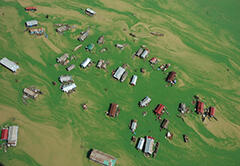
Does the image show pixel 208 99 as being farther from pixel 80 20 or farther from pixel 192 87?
pixel 80 20

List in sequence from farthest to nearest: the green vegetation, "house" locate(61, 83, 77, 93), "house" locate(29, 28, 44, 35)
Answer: "house" locate(29, 28, 44, 35) < "house" locate(61, 83, 77, 93) < the green vegetation

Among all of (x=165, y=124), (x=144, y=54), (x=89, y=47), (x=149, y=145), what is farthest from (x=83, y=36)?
(x=149, y=145)

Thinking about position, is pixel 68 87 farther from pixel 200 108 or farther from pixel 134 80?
pixel 200 108

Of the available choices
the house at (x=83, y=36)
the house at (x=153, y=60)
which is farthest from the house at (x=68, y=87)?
the house at (x=153, y=60)

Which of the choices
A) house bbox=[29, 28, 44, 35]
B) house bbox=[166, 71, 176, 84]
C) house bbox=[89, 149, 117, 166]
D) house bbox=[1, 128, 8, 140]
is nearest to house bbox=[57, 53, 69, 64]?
house bbox=[29, 28, 44, 35]

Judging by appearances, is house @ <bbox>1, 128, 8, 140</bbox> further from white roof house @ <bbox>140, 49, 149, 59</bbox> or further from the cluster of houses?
white roof house @ <bbox>140, 49, 149, 59</bbox>

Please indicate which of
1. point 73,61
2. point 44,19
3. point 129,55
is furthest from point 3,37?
point 129,55
